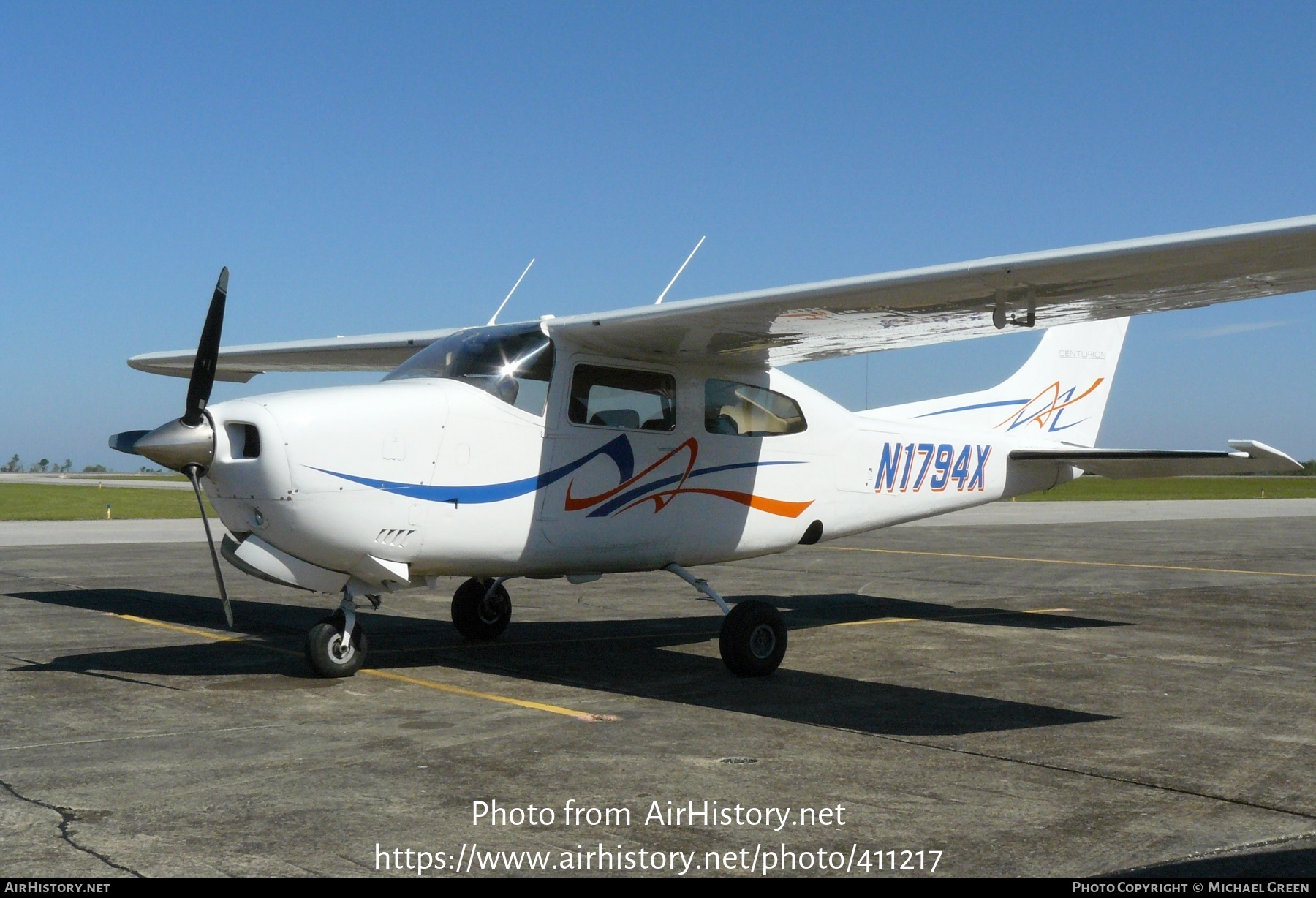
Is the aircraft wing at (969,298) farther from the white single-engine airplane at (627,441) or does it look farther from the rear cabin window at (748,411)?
the rear cabin window at (748,411)

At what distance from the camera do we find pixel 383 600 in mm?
12875

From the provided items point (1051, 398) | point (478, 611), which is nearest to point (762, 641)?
point (478, 611)

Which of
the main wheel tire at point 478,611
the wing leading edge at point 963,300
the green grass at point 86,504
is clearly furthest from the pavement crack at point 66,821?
the green grass at point 86,504

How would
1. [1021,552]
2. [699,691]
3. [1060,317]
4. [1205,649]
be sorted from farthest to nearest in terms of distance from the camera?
[1021,552]
[1205,649]
[1060,317]
[699,691]

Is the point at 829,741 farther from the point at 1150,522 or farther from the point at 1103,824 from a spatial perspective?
the point at 1150,522

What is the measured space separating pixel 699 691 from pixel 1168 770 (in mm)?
3020

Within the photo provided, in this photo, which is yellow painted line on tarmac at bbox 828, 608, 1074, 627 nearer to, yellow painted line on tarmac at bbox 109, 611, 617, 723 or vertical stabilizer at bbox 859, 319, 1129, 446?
vertical stabilizer at bbox 859, 319, 1129, 446

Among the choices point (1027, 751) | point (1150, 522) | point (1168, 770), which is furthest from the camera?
point (1150, 522)

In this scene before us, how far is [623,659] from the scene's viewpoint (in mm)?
9078

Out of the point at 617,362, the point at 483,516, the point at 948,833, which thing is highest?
the point at 617,362

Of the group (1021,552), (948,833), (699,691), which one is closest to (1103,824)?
(948,833)

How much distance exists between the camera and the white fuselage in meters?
7.10

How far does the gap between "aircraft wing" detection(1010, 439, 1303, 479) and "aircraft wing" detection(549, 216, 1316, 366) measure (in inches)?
106

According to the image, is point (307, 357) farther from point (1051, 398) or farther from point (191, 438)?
point (1051, 398)
